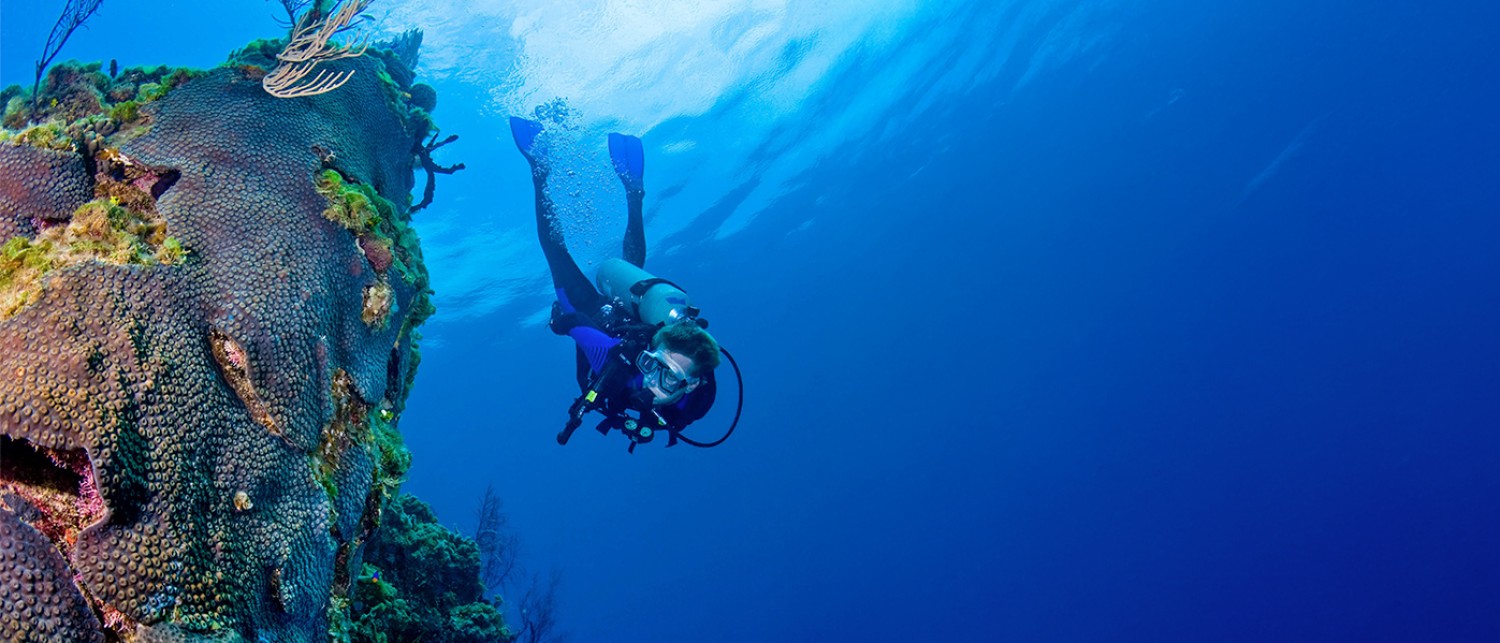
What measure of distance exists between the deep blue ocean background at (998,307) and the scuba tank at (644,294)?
25.5 ft

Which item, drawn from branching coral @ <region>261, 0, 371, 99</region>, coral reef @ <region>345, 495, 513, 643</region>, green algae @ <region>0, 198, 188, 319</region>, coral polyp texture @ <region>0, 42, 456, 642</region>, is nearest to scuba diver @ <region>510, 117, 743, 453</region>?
coral reef @ <region>345, 495, 513, 643</region>

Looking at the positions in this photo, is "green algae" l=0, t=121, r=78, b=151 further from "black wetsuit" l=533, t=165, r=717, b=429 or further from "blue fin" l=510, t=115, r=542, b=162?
"blue fin" l=510, t=115, r=542, b=162

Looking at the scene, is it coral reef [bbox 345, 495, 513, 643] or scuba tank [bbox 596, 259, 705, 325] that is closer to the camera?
coral reef [bbox 345, 495, 513, 643]

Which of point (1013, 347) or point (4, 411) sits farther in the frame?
point (1013, 347)

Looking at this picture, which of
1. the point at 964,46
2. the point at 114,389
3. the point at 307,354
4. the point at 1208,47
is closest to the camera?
the point at 114,389

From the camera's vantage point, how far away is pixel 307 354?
2.13 metres

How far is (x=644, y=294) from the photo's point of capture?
700cm

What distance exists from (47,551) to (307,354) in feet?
2.76

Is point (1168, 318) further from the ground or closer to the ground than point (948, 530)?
further from the ground

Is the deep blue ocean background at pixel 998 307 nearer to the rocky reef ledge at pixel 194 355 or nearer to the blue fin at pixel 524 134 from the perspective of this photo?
the blue fin at pixel 524 134

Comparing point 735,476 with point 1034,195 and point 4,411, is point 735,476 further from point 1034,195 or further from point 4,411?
point 4,411

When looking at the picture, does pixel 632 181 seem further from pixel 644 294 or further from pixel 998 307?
pixel 998 307

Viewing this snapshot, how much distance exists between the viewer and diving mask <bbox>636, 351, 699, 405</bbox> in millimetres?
5520

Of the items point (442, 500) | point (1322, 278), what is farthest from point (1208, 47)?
point (442, 500)
